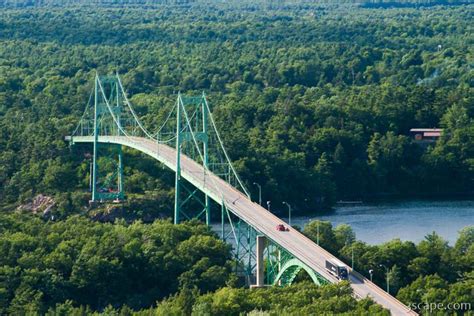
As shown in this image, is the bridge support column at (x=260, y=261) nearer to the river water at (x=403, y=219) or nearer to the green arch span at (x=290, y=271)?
the green arch span at (x=290, y=271)

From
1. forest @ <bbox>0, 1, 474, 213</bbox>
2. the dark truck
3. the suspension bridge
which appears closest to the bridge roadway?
the suspension bridge

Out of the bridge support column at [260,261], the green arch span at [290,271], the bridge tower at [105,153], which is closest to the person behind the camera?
the green arch span at [290,271]

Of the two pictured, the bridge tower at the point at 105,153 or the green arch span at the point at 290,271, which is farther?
the bridge tower at the point at 105,153

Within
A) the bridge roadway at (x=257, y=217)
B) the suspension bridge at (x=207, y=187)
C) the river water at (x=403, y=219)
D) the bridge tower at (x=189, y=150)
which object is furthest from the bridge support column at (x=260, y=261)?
the river water at (x=403, y=219)

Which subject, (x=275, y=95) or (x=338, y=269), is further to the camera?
(x=275, y=95)

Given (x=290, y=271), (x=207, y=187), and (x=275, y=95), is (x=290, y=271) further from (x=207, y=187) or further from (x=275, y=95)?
(x=275, y=95)

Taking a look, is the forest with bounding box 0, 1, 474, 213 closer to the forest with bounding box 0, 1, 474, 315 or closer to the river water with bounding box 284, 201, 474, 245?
the forest with bounding box 0, 1, 474, 315

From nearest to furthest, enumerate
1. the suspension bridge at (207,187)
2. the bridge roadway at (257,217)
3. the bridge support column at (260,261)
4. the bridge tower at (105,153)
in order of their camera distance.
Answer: the bridge roadway at (257,217) < the suspension bridge at (207,187) < the bridge support column at (260,261) < the bridge tower at (105,153)

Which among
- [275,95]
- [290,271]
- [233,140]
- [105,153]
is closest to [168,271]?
[290,271]
